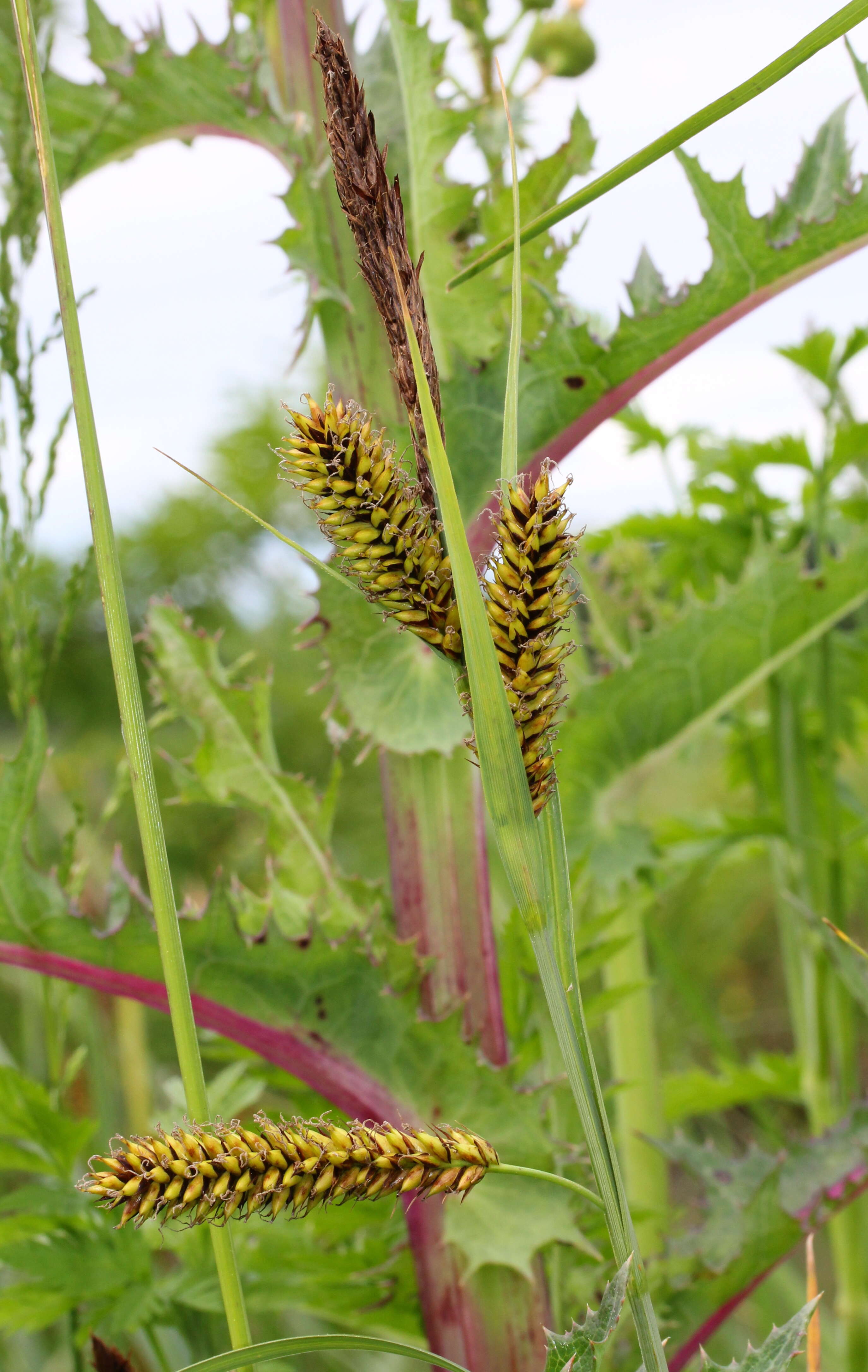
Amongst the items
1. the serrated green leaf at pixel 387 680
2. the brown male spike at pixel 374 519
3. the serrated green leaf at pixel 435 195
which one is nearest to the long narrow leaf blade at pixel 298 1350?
the brown male spike at pixel 374 519

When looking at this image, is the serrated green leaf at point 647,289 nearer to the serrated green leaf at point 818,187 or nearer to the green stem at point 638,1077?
the serrated green leaf at point 818,187

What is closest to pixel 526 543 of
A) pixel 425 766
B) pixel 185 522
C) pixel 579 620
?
pixel 425 766

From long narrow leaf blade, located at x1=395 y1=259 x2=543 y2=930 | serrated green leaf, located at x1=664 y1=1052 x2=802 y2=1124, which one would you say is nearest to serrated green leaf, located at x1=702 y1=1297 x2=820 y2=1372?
long narrow leaf blade, located at x1=395 y1=259 x2=543 y2=930

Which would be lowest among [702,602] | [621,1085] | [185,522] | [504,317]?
[621,1085]

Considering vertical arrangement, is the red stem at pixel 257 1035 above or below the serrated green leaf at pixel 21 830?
below

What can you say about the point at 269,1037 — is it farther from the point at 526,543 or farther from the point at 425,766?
the point at 526,543

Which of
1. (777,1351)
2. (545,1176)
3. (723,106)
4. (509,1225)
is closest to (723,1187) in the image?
(509,1225)

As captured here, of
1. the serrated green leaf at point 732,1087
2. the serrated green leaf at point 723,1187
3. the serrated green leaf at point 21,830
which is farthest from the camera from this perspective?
the serrated green leaf at point 732,1087
